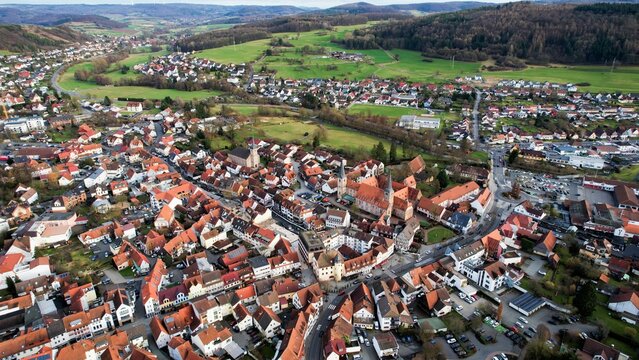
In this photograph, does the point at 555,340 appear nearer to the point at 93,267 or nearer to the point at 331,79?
the point at 93,267

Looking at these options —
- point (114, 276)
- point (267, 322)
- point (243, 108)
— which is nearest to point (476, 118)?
point (243, 108)

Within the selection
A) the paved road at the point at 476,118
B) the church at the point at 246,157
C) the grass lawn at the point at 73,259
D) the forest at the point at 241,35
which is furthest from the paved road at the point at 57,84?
the paved road at the point at 476,118

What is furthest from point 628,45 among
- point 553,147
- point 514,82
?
point 553,147

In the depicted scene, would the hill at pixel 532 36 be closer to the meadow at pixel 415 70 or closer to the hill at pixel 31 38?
the meadow at pixel 415 70

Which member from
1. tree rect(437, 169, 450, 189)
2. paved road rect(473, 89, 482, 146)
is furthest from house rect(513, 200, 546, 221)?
paved road rect(473, 89, 482, 146)

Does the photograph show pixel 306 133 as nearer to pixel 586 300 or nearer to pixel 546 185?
pixel 546 185

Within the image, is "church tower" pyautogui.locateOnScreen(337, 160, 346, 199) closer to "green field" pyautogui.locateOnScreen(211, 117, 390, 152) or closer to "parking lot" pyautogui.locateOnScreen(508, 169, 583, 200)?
"green field" pyautogui.locateOnScreen(211, 117, 390, 152)
